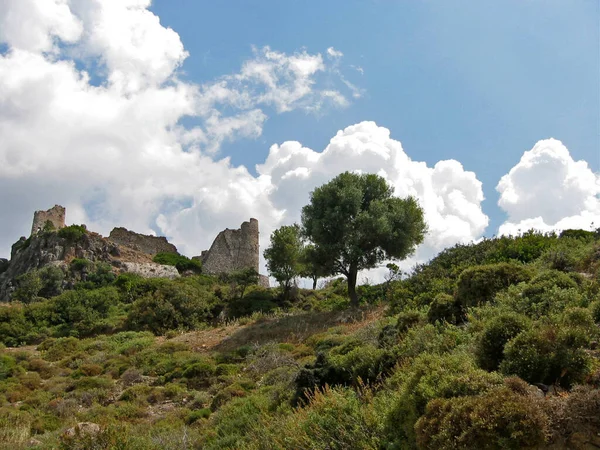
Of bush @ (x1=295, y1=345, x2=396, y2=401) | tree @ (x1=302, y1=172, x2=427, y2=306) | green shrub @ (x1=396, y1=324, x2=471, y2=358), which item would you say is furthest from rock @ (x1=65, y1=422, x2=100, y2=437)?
tree @ (x1=302, y1=172, x2=427, y2=306)

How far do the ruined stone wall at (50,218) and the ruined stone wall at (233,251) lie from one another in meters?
18.7

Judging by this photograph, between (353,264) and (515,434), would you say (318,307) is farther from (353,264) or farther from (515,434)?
(515,434)

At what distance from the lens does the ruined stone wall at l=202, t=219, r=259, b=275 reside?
1893 inches

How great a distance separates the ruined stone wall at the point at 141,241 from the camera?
55031mm

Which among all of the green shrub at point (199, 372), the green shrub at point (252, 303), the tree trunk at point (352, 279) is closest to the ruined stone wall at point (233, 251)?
the green shrub at point (252, 303)

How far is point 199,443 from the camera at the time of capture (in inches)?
390

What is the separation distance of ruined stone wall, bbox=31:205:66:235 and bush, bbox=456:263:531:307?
169 feet

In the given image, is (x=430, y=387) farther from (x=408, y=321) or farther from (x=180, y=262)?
(x=180, y=262)

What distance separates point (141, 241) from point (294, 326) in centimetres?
3892

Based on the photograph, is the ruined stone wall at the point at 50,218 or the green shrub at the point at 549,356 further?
the ruined stone wall at the point at 50,218

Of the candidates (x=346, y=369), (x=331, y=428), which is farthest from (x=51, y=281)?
(x=331, y=428)

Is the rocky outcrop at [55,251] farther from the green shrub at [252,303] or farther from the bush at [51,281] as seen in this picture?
the green shrub at [252,303]

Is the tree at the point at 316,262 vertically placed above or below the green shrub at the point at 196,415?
above

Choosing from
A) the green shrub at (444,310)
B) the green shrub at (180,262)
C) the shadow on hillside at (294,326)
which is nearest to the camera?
the green shrub at (444,310)
